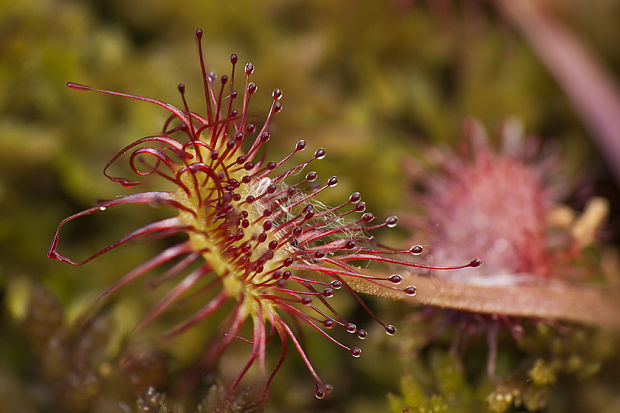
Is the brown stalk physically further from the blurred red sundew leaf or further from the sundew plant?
the sundew plant

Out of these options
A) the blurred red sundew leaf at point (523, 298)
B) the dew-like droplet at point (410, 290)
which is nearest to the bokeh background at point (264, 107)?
the blurred red sundew leaf at point (523, 298)

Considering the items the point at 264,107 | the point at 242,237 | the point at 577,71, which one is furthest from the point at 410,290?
the point at 577,71

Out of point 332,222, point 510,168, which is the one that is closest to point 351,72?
point 510,168

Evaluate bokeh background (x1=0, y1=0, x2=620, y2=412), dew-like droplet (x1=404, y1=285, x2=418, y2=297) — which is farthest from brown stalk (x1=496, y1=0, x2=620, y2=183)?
dew-like droplet (x1=404, y1=285, x2=418, y2=297)

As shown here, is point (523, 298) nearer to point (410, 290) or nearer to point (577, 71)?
point (410, 290)

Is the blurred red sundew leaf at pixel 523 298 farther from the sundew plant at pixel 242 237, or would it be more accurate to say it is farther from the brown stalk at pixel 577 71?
the brown stalk at pixel 577 71

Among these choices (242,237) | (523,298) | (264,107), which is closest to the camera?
(242,237)
